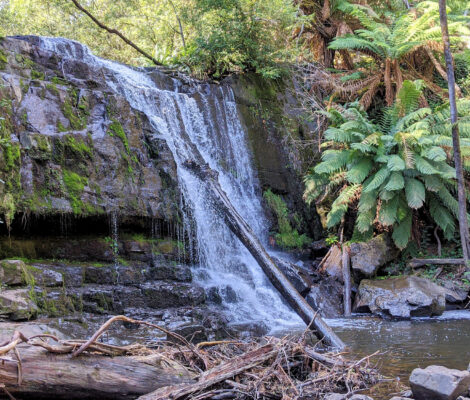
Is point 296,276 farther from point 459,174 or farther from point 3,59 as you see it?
point 3,59

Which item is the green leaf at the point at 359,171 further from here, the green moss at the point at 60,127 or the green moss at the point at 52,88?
the green moss at the point at 52,88

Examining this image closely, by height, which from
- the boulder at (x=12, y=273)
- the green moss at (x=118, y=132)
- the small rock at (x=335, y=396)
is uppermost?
the green moss at (x=118, y=132)

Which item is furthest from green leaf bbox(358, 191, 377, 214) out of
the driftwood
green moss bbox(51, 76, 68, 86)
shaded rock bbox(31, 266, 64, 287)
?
green moss bbox(51, 76, 68, 86)

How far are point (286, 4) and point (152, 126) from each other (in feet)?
20.4

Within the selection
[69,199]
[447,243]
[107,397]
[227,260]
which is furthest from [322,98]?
[107,397]

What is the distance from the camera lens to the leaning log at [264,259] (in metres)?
5.81

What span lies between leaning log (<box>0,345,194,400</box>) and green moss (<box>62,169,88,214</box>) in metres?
4.71

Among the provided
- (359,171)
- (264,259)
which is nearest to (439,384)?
(264,259)

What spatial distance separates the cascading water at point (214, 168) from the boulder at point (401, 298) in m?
1.57

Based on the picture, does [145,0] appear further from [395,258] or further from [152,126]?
[395,258]

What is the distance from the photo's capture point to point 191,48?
14.3 meters

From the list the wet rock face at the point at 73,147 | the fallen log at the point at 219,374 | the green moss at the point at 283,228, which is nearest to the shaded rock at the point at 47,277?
the wet rock face at the point at 73,147

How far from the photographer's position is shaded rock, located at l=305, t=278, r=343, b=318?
366 inches

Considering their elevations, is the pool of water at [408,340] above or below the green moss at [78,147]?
below
